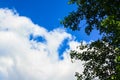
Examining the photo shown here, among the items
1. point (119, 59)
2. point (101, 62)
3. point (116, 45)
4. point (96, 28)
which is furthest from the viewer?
point (96, 28)

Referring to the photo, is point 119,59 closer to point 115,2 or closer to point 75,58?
point 115,2

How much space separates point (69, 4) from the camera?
25.8 meters

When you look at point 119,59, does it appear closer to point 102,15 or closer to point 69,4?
point 102,15

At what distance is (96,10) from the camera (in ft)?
80.9

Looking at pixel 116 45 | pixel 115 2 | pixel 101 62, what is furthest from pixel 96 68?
pixel 115 2

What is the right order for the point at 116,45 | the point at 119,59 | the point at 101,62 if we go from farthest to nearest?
the point at 101,62
the point at 116,45
the point at 119,59

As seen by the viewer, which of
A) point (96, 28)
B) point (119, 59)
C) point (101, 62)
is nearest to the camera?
point (119, 59)

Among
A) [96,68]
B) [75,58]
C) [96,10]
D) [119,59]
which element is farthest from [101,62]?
[119,59]

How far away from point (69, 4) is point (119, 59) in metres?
8.37

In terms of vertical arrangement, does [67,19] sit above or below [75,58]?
above

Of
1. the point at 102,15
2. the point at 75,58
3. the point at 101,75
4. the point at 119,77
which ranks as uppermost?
the point at 102,15

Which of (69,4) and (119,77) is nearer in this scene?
(119,77)

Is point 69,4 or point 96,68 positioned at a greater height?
point 69,4

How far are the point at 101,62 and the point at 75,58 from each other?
7.25 feet
